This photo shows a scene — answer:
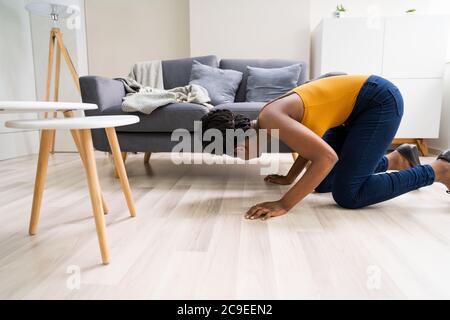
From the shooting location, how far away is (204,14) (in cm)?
295

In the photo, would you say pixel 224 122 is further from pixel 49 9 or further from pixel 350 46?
pixel 49 9

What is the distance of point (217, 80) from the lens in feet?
7.74

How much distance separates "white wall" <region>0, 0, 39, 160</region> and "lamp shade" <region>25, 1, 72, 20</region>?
11.0 inches

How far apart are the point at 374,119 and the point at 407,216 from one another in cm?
39

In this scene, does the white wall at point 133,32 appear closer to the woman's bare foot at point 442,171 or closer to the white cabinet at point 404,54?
the white cabinet at point 404,54

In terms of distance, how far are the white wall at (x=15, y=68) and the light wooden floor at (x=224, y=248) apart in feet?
4.67

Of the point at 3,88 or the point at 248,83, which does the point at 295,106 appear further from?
the point at 3,88

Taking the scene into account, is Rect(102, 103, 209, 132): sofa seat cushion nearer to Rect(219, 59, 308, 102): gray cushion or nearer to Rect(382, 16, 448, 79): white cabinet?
Rect(219, 59, 308, 102): gray cushion

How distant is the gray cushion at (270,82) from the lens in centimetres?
231

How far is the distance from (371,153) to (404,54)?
180 centimetres

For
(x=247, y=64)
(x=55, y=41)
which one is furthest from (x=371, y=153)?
(x=55, y=41)

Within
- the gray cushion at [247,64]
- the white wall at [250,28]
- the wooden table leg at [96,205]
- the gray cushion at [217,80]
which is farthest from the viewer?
the white wall at [250,28]

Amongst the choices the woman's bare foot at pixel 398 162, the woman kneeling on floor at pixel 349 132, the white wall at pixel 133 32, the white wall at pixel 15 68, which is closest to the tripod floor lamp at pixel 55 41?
the white wall at pixel 15 68
